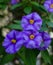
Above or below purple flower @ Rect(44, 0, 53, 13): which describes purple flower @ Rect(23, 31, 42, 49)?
below

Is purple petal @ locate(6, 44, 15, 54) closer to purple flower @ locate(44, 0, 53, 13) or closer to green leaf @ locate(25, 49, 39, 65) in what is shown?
green leaf @ locate(25, 49, 39, 65)

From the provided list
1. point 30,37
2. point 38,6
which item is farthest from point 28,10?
point 30,37

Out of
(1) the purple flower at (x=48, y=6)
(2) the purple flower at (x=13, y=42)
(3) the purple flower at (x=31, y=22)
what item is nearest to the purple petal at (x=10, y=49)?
(2) the purple flower at (x=13, y=42)

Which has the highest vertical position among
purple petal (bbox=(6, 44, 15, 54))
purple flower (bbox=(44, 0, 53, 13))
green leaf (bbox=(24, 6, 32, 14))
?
purple flower (bbox=(44, 0, 53, 13))

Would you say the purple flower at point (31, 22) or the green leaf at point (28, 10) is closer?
the purple flower at point (31, 22)

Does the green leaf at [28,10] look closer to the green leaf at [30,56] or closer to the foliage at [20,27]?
Result: the foliage at [20,27]

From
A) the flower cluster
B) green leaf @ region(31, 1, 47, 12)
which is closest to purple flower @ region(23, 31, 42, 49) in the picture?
the flower cluster

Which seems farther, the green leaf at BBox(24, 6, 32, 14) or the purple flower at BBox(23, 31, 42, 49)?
the green leaf at BBox(24, 6, 32, 14)

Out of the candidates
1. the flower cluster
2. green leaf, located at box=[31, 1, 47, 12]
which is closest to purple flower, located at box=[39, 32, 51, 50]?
the flower cluster
